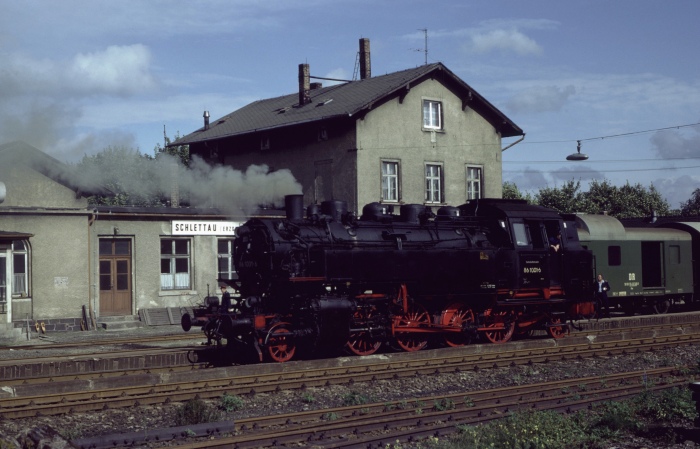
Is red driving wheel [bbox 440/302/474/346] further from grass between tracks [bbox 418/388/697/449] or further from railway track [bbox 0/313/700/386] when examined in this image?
grass between tracks [bbox 418/388/697/449]

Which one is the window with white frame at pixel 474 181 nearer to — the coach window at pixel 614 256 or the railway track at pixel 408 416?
the coach window at pixel 614 256

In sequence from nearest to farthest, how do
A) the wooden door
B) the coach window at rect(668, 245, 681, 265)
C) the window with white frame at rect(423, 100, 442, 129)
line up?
the wooden door, the coach window at rect(668, 245, 681, 265), the window with white frame at rect(423, 100, 442, 129)

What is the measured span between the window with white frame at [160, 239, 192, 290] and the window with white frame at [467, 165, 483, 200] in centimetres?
1319

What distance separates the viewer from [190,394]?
12578 millimetres

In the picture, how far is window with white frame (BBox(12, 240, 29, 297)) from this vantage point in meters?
24.9

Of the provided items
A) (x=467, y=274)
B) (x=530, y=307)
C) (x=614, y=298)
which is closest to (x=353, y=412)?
(x=467, y=274)

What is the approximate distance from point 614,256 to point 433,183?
10037mm

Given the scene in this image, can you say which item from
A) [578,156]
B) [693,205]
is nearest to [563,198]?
[693,205]

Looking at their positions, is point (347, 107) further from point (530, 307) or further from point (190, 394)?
point (190, 394)

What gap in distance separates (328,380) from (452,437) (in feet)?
14.1

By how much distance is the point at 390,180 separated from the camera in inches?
1315

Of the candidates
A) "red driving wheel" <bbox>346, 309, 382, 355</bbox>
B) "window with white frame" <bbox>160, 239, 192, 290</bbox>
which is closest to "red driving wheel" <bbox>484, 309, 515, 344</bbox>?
"red driving wheel" <bbox>346, 309, 382, 355</bbox>

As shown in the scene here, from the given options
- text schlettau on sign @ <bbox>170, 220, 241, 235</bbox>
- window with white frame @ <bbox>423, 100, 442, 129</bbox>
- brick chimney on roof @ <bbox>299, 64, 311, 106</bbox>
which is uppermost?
brick chimney on roof @ <bbox>299, 64, 311, 106</bbox>

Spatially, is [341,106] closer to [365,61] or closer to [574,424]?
[365,61]
